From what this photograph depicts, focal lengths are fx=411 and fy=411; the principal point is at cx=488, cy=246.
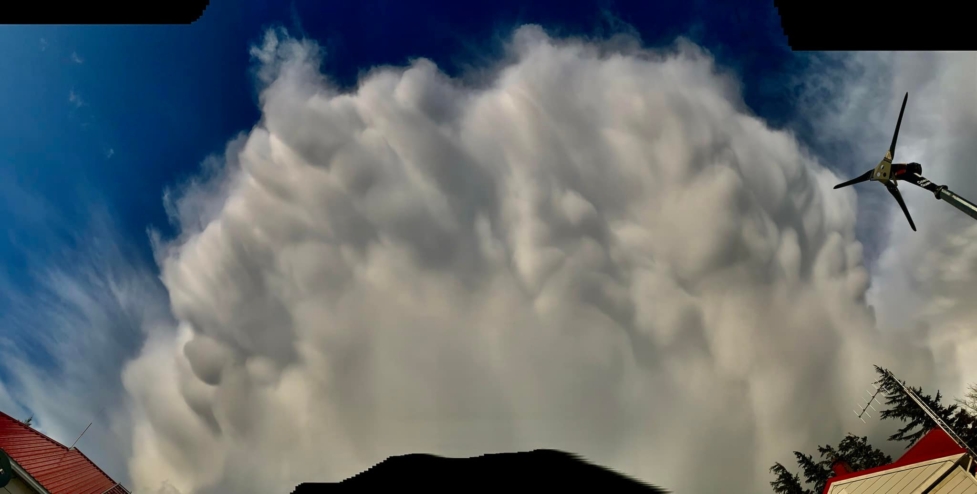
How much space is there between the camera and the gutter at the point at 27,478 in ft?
69.2

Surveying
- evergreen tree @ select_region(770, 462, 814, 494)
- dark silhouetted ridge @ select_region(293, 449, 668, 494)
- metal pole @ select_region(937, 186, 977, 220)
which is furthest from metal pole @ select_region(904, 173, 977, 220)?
evergreen tree @ select_region(770, 462, 814, 494)

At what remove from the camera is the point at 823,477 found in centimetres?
4153

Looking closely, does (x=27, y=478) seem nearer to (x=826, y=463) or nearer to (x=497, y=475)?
(x=497, y=475)

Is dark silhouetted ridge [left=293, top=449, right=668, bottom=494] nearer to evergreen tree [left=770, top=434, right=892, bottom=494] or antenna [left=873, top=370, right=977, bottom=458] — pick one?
antenna [left=873, top=370, right=977, bottom=458]

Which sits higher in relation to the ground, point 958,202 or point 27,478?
Result: point 958,202

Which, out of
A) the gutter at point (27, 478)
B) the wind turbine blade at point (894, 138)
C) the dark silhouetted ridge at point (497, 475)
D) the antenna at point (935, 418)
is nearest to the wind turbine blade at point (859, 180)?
the wind turbine blade at point (894, 138)

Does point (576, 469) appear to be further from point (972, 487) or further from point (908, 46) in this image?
point (972, 487)

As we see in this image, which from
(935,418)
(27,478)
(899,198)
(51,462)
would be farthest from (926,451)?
(51,462)

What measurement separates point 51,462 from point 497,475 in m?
33.4

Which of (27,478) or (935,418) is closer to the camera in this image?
(27,478)

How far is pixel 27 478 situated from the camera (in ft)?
70.0

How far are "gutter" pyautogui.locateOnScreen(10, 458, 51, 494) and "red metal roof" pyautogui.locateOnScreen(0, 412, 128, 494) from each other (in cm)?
27

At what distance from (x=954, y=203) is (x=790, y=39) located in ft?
29.6

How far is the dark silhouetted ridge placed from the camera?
6.11 metres
